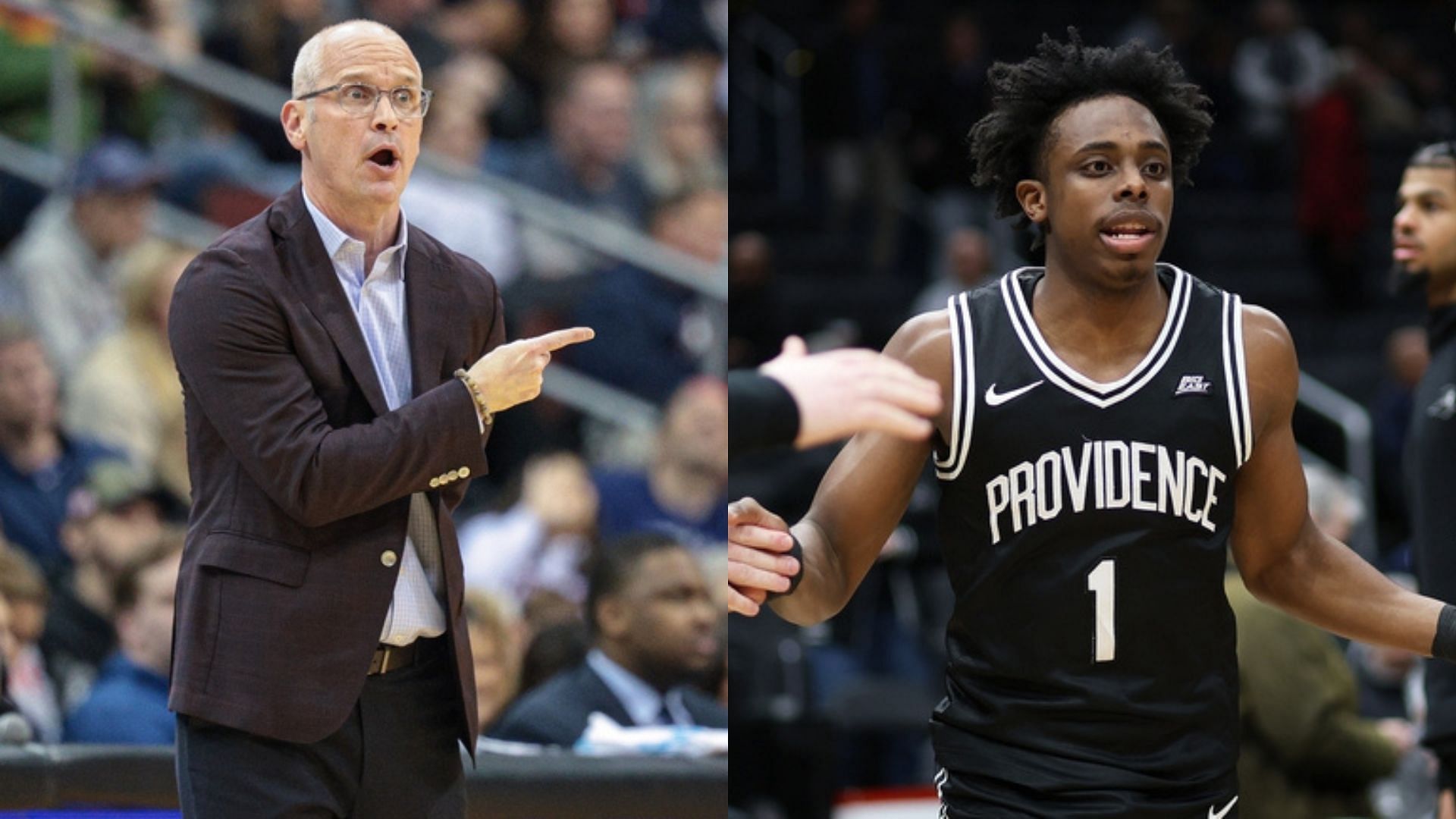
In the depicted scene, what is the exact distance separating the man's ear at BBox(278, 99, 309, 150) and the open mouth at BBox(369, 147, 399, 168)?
0.38 ft

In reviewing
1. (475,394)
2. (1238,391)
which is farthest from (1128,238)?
(475,394)

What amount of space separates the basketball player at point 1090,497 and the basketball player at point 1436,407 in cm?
117

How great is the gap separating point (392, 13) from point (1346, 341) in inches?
260

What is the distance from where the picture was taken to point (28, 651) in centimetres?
589

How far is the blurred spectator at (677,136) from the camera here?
9367mm

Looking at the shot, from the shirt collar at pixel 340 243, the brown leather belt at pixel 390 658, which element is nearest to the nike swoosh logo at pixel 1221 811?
the brown leather belt at pixel 390 658

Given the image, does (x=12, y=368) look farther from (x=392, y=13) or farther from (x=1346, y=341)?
(x=1346, y=341)

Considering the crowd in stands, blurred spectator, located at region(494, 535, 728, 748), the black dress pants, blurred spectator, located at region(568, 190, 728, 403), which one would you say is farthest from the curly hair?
blurred spectator, located at region(568, 190, 728, 403)

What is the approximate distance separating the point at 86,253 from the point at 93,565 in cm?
141

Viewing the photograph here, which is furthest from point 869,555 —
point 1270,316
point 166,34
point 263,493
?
point 166,34

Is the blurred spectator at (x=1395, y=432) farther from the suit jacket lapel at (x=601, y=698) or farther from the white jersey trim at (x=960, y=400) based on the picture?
the white jersey trim at (x=960, y=400)

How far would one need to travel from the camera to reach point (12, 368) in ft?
22.6

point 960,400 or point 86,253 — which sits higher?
point 86,253

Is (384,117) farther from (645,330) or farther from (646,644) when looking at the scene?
(645,330)
